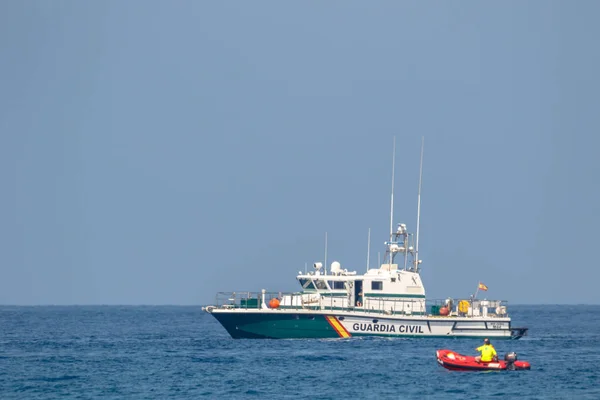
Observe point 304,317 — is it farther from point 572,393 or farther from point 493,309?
point 572,393

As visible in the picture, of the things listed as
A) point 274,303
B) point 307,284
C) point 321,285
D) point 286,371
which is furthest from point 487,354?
point 307,284

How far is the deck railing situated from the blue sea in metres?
1.73

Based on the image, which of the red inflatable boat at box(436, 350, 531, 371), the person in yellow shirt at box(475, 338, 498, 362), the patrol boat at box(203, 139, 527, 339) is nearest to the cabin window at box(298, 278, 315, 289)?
the patrol boat at box(203, 139, 527, 339)

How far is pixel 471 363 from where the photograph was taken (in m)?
53.1

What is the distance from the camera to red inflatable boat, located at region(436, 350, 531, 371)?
173 ft

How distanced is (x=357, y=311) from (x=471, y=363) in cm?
1238

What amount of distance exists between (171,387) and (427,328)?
2166 cm

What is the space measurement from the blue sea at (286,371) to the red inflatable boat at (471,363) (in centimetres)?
32

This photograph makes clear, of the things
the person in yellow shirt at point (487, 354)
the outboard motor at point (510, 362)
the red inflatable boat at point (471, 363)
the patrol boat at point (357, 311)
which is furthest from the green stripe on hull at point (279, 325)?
the outboard motor at point (510, 362)

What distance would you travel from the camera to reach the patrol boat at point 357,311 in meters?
64.2

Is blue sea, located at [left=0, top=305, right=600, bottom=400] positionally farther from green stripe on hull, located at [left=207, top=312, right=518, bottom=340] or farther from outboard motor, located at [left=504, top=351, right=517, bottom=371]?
green stripe on hull, located at [left=207, top=312, right=518, bottom=340]

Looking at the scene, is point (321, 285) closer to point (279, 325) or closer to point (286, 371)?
point (279, 325)

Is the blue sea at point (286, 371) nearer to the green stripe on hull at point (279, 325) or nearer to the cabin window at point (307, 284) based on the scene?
the green stripe on hull at point (279, 325)

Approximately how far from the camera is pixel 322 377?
165 feet
